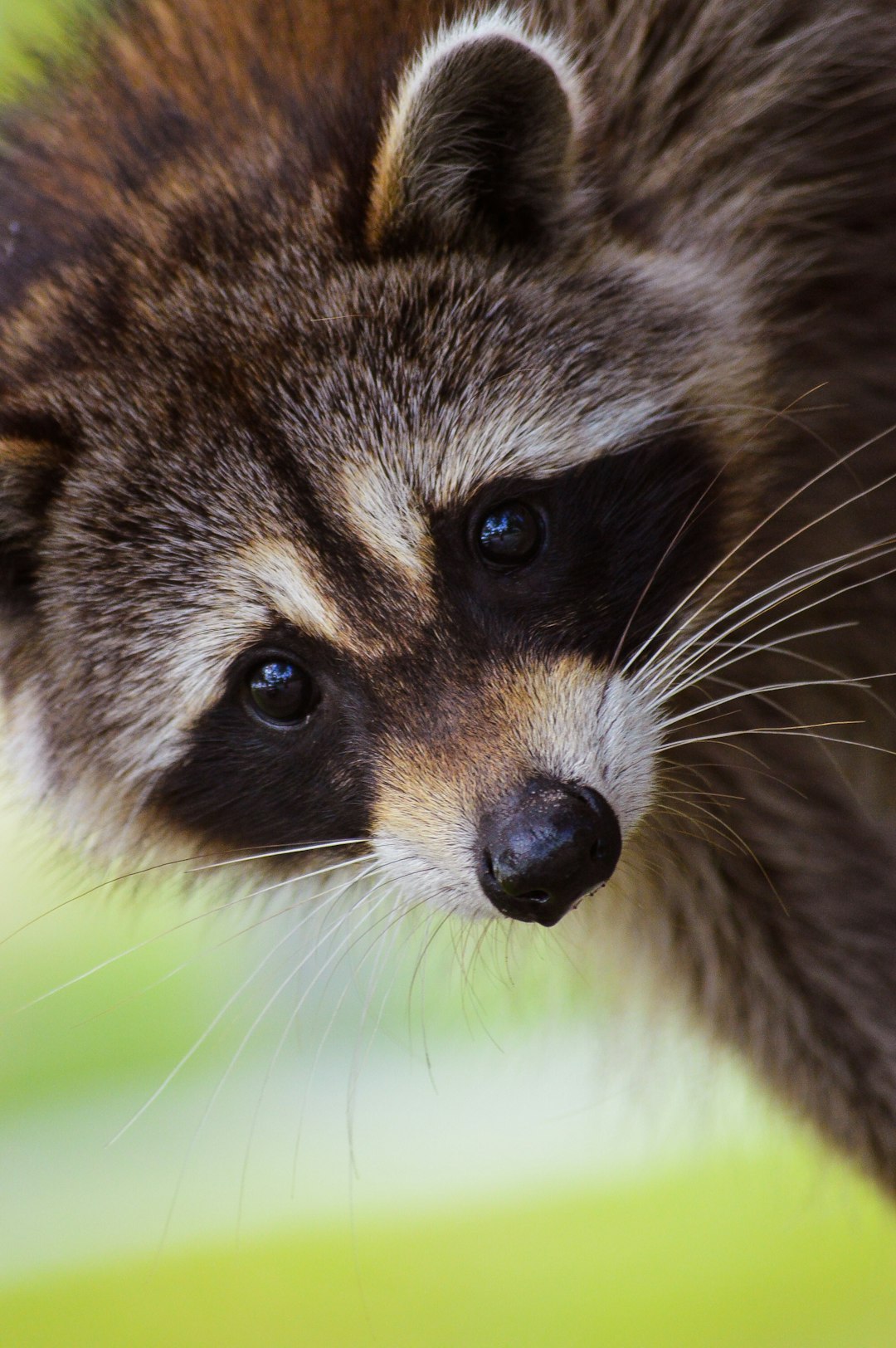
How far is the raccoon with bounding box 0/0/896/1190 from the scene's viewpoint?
1.30m

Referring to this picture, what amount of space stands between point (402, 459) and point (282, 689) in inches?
9.4

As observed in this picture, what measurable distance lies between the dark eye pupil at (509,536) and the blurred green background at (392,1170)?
557 mm

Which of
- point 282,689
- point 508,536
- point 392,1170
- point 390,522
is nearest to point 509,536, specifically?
point 508,536

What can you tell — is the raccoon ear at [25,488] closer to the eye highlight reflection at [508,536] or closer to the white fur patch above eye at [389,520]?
the white fur patch above eye at [389,520]

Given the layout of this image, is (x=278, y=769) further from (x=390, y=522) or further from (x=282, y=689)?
(x=390, y=522)

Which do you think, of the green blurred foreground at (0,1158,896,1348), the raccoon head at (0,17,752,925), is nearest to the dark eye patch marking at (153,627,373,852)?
the raccoon head at (0,17,752,925)

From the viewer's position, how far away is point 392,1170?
2.44 m

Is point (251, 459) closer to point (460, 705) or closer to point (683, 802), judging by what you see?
point (460, 705)

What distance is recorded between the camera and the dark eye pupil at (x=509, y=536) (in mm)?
1328

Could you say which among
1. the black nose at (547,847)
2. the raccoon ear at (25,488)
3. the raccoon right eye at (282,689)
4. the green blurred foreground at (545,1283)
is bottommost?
the green blurred foreground at (545,1283)

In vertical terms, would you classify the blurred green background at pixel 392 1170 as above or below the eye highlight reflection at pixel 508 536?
below

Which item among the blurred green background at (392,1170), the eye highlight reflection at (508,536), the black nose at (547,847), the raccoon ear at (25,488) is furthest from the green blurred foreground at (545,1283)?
the raccoon ear at (25,488)

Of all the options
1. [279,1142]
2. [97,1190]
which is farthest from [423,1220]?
[97,1190]

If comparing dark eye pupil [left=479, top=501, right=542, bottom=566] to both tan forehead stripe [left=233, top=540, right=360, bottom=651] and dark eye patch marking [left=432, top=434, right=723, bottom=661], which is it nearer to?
dark eye patch marking [left=432, top=434, right=723, bottom=661]
